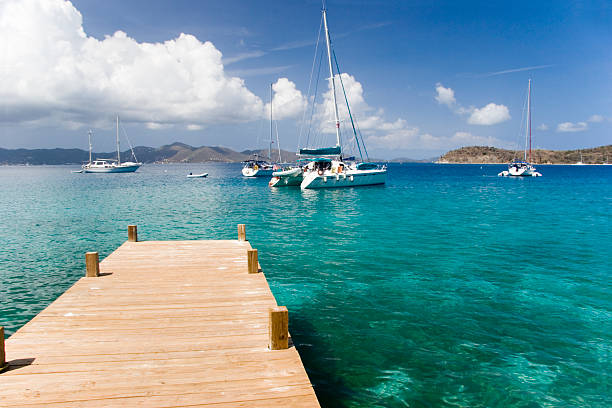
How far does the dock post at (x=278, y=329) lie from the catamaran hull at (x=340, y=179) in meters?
47.2

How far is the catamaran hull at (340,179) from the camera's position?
5266 cm

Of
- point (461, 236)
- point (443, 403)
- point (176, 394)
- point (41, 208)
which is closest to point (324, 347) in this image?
point (443, 403)

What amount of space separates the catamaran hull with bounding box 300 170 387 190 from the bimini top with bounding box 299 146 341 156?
3.18 metres

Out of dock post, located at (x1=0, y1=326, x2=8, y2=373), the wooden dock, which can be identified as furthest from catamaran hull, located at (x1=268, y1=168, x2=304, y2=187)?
dock post, located at (x1=0, y1=326, x2=8, y2=373)

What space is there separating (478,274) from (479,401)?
7944mm

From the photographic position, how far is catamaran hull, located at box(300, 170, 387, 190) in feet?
173

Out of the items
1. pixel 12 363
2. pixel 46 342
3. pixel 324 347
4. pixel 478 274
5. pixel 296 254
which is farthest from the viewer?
pixel 296 254

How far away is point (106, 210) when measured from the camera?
108ft

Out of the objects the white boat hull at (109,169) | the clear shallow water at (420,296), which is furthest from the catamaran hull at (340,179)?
the white boat hull at (109,169)

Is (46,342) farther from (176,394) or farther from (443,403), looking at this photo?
(443,403)

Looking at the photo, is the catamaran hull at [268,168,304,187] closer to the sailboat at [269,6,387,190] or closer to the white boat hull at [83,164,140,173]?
the sailboat at [269,6,387,190]

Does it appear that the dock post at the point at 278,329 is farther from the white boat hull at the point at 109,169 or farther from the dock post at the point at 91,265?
the white boat hull at the point at 109,169

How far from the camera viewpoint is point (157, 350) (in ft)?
17.7

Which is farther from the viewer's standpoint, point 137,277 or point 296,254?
point 296,254
